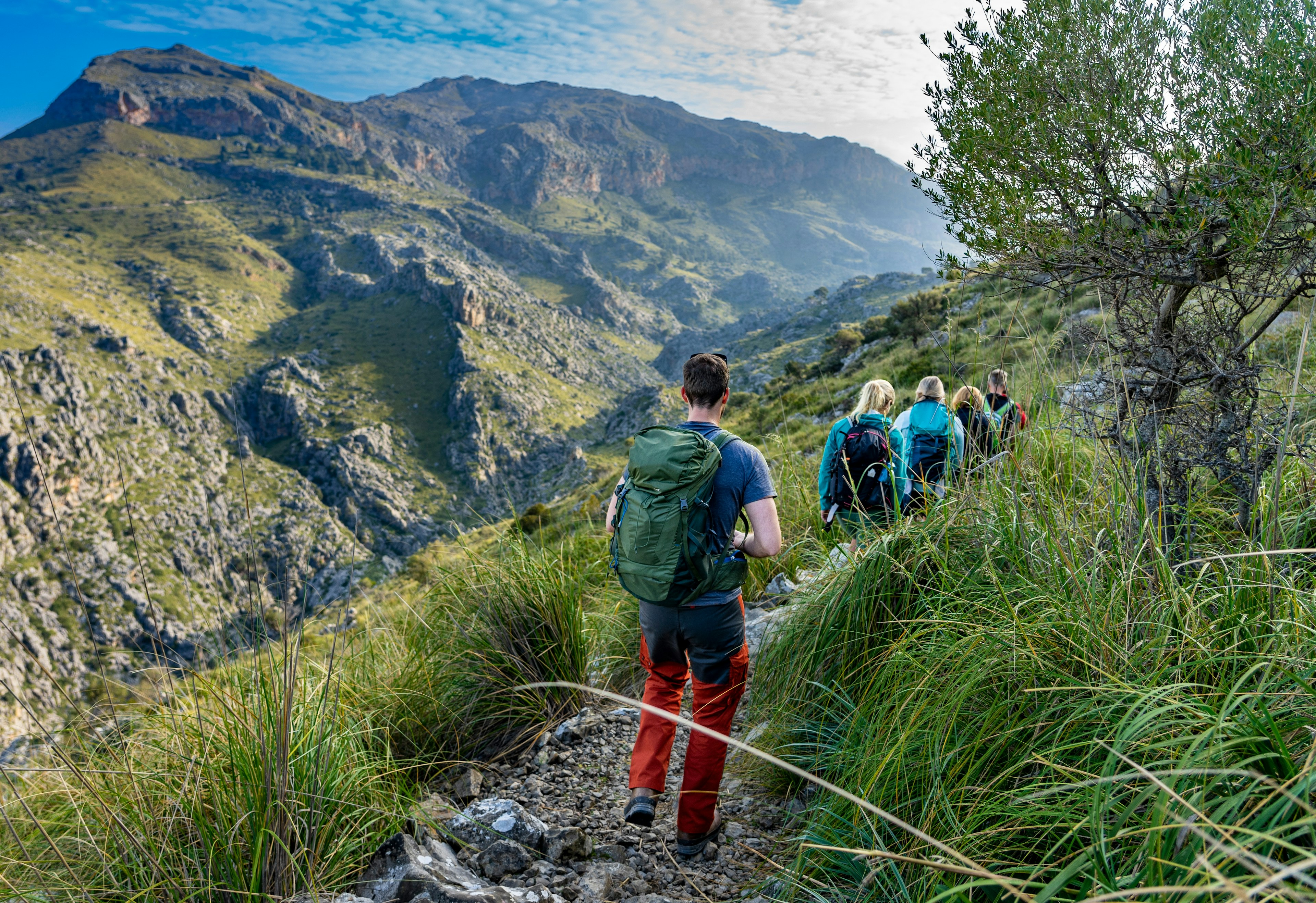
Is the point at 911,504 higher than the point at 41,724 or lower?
higher

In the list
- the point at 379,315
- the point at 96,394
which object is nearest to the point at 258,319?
the point at 379,315

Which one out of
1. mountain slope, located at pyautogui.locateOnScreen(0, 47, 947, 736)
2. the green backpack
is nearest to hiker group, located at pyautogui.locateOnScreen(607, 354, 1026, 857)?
the green backpack

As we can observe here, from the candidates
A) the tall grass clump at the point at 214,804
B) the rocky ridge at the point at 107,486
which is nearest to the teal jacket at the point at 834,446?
the tall grass clump at the point at 214,804

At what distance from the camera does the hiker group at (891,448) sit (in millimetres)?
4270

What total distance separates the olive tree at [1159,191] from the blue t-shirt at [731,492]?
152 centimetres

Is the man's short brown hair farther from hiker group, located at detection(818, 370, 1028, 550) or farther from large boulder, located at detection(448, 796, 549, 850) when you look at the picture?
large boulder, located at detection(448, 796, 549, 850)

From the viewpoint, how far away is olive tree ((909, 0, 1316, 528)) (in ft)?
9.00

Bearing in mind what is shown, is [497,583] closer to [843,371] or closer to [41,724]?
[41,724]

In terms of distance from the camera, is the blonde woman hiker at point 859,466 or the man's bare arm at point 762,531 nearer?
the man's bare arm at point 762,531

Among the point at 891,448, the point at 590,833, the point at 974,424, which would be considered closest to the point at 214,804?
the point at 590,833

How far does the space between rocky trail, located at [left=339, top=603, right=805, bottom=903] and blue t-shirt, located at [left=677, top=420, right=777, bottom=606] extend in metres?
0.73

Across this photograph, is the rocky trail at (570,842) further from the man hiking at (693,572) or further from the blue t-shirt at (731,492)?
the blue t-shirt at (731,492)

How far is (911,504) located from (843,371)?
2152 centimetres

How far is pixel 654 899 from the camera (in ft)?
8.30
